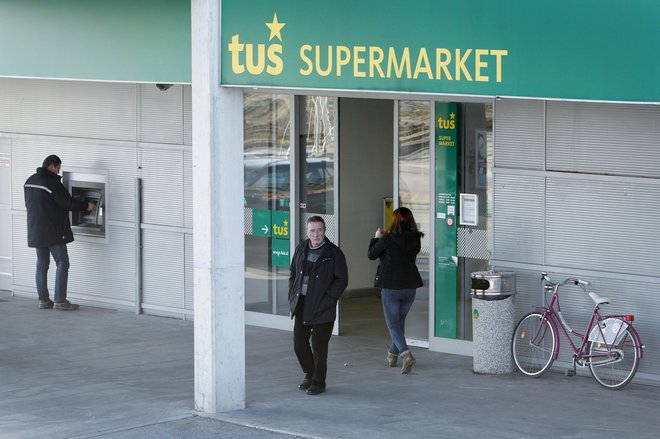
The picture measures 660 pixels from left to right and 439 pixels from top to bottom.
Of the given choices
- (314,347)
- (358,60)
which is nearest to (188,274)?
(314,347)

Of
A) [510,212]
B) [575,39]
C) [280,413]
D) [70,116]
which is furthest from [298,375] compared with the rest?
[70,116]

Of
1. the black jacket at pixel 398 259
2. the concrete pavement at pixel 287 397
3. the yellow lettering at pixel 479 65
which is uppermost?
the yellow lettering at pixel 479 65

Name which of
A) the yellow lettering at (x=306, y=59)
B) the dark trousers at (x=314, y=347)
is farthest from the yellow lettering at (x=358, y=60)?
the dark trousers at (x=314, y=347)

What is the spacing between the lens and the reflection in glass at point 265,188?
1398 centimetres

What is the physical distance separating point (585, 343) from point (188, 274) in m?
5.41

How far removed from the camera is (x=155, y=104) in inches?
580

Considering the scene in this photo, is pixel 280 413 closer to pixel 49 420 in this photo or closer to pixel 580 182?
pixel 49 420

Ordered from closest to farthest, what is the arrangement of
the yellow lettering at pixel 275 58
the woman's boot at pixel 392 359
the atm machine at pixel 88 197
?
the yellow lettering at pixel 275 58 < the woman's boot at pixel 392 359 < the atm machine at pixel 88 197

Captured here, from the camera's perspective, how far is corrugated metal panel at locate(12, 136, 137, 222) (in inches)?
596

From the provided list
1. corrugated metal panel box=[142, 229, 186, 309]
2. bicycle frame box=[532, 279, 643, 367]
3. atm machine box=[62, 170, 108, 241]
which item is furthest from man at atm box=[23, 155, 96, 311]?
bicycle frame box=[532, 279, 643, 367]

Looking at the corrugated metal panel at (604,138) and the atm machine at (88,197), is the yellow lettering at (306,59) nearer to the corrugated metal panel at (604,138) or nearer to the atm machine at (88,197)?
the corrugated metal panel at (604,138)

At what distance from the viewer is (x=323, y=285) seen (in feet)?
34.7

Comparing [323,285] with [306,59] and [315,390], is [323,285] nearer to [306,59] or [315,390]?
[315,390]

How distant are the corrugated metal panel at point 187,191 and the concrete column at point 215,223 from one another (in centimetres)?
442
